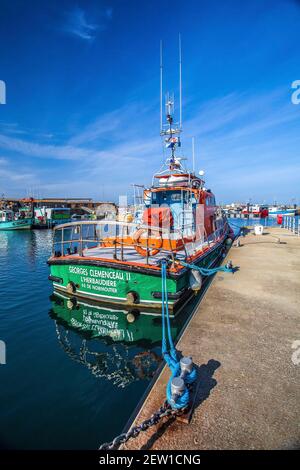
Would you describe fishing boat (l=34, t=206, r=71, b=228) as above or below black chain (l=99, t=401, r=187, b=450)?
above

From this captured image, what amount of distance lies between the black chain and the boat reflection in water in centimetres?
198

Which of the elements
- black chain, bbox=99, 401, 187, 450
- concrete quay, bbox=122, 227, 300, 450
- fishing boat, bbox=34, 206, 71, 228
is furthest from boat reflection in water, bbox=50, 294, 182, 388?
fishing boat, bbox=34, 206, 71, 228

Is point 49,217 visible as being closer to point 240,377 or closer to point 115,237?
point 115,237

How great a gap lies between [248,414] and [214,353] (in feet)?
3.64

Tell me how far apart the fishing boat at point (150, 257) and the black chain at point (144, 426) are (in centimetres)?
224

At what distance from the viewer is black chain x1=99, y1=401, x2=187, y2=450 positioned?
2.11 metres

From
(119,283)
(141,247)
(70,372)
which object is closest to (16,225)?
(141,247)

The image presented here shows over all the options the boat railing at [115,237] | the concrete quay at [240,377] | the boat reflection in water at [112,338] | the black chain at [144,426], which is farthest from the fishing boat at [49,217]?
the black chain at [144,426]

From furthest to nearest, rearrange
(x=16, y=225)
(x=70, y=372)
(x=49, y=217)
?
(x=49, y=217)
(x=16, y=225)
(x=70, y=372)

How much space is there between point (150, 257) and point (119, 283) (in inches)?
50.6

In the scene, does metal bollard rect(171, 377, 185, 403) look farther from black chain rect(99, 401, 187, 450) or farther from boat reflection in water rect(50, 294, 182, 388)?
boat reflection in water rect(50, 294, 182, 388)

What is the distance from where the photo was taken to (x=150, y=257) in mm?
7387

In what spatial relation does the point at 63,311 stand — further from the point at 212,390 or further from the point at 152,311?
the point at 212,390

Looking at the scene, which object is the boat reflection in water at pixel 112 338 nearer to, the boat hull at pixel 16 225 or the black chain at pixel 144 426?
the black chain at pixel 144 426
